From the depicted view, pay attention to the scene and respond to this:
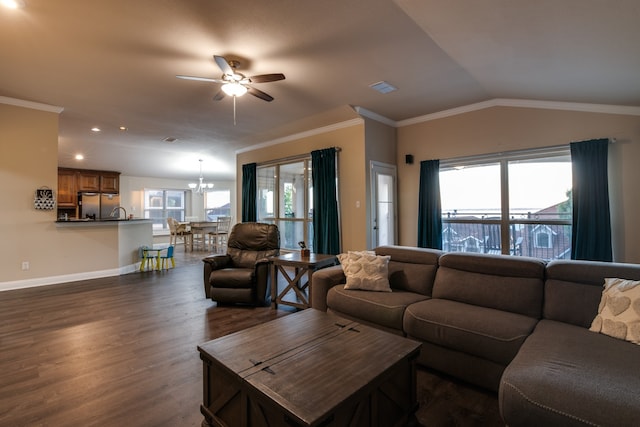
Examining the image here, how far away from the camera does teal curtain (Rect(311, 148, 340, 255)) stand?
516 centimetres

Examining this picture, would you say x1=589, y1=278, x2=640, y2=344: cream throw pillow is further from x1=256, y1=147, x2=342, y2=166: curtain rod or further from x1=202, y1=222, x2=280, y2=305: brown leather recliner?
x1=256, y1=147, x2=342, y2=166: curtain rod

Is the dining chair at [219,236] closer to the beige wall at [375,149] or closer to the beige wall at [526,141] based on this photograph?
the beige wall at [375,149]

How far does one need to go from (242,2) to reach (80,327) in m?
3.57

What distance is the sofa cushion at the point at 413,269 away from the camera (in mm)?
2878

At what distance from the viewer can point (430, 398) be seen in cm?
197

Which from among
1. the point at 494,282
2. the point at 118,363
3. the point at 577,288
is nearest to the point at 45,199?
the point at 118,363

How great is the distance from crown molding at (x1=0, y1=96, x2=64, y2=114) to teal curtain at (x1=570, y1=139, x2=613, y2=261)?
24.7ft

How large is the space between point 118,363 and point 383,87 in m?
4.07

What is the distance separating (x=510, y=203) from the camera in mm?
4402

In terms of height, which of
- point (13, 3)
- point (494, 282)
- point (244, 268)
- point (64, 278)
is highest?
point (13, 3)

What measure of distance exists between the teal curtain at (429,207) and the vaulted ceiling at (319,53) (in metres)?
0.98

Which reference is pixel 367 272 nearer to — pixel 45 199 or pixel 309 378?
pixel 309 378

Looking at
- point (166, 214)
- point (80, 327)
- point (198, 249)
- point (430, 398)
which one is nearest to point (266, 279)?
point (80, 327)

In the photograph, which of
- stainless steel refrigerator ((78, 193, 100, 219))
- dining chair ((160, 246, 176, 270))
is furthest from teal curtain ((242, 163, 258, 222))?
stainless steel refrigerator ((78, 193, 100, 219))
